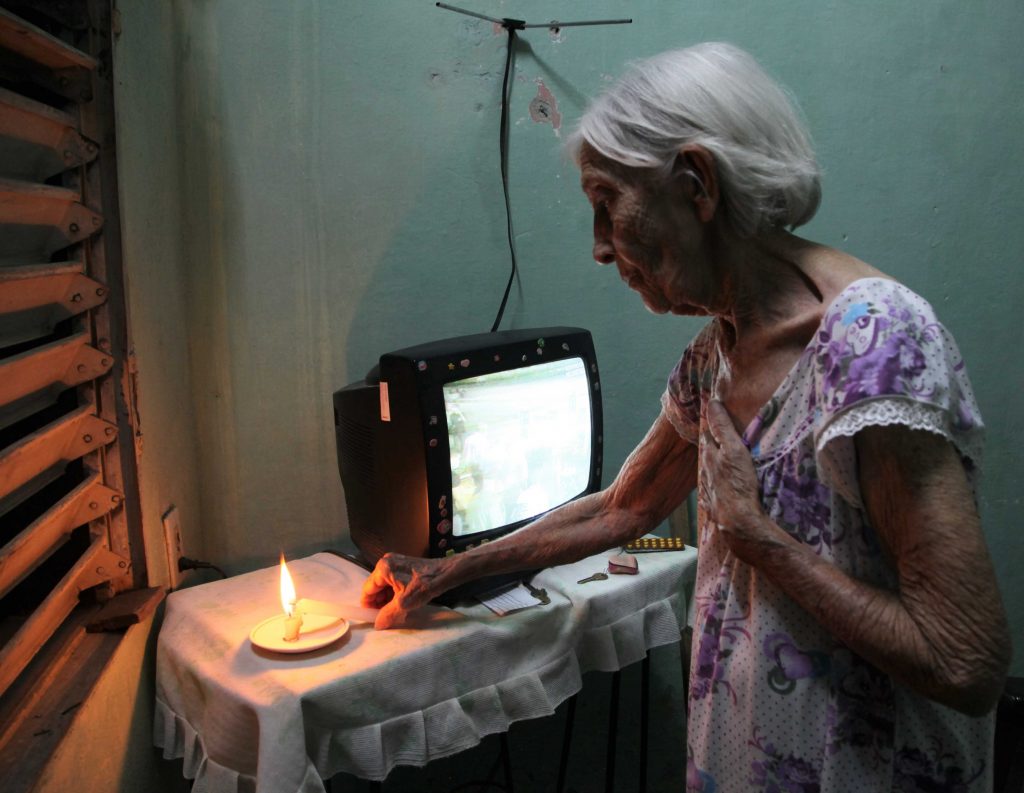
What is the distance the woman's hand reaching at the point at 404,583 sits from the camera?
142 cm

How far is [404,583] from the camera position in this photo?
1.44 m

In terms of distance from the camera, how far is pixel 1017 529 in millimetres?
2379

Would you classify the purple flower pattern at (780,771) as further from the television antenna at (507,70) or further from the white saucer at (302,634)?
the television antenna at (507,70)

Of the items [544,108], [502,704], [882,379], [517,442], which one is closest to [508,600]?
[502,704]

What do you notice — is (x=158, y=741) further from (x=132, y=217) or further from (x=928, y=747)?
(x=928, y=747)

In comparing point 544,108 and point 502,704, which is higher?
point 544,108

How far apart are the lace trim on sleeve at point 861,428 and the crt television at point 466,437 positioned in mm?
765

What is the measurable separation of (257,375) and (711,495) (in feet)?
3.97

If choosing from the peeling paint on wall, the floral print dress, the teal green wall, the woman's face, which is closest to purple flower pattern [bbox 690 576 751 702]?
the floral print dress

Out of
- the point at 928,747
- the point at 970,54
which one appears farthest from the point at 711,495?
the point at 970,54

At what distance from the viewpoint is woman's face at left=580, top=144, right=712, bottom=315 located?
1.04 m

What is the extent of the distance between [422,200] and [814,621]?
1.36 metres

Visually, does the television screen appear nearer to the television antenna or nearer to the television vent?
the television vent

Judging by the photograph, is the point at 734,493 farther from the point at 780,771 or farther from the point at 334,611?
the point at 334,611
